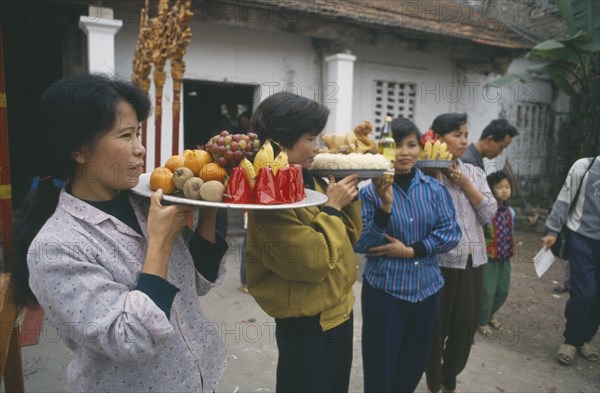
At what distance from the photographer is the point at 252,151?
1665 millimetres

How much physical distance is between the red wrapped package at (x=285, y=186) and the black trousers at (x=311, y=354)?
0.75 m

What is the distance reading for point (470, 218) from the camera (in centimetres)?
304

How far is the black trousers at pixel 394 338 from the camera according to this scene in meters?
2.50

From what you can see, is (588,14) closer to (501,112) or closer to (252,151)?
(501,112)

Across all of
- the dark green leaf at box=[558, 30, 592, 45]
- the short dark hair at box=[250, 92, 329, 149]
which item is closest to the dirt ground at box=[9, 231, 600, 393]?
the short dark hair at box=[250, 92, 329, 149]

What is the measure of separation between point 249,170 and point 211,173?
0.42 feet

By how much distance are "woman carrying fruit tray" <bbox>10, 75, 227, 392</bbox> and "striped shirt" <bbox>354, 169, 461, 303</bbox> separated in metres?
1.28

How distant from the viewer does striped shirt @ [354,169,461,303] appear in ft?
8.17

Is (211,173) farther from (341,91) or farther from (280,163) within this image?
(341,91)

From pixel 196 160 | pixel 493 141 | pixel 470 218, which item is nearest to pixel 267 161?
pixel 196 160

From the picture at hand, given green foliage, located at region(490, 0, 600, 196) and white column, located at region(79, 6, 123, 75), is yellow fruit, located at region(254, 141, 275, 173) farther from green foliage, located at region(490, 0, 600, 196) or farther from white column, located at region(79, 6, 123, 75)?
green foliage, located at region(490, 0, 600, 196)

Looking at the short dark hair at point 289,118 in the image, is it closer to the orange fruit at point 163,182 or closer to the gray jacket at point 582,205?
the orange fruit at point 163,182

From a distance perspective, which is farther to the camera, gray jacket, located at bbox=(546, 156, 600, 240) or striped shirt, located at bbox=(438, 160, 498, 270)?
gray jacket, located at bbox=(546, 156, 600, 240)

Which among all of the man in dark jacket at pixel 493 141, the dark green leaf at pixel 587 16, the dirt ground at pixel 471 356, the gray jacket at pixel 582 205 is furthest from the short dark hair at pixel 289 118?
the dark green leaf at pixel 587 16
